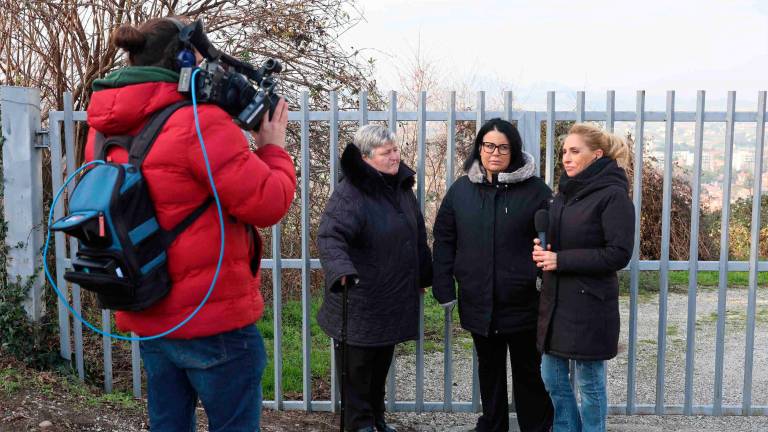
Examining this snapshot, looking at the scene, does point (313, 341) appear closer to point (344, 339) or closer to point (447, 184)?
point (447, 184)

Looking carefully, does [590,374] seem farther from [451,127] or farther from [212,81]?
[212,81]

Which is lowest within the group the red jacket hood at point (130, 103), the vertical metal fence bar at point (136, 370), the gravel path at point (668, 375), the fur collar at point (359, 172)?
the gravel path at point (668, 375)

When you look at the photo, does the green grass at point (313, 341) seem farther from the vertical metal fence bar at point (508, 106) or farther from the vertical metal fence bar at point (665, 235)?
the vertical metal fence bar at point (508, 106)

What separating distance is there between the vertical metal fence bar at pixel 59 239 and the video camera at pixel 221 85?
108 inches

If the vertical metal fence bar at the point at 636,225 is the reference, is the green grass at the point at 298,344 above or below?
below

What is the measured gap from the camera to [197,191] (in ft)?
7.78

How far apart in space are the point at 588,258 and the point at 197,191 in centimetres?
202

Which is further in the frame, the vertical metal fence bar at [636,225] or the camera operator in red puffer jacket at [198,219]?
the vertical metal fence bar at [636,225]

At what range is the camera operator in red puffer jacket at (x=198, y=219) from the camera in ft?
7.66

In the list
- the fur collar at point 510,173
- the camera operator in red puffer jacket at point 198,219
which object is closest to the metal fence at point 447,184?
the fur collar at point 510,173

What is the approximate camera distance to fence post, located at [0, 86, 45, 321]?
4867 millimetres

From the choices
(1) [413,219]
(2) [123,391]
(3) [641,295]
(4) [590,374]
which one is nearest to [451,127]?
(1) [413,219]

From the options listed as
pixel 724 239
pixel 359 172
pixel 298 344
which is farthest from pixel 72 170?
pixel 724 239

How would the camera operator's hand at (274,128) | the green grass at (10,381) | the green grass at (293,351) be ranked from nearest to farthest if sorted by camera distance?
the camera operator's hand at (274,128), the green grass at (10,381), the green grass at (293,351)
